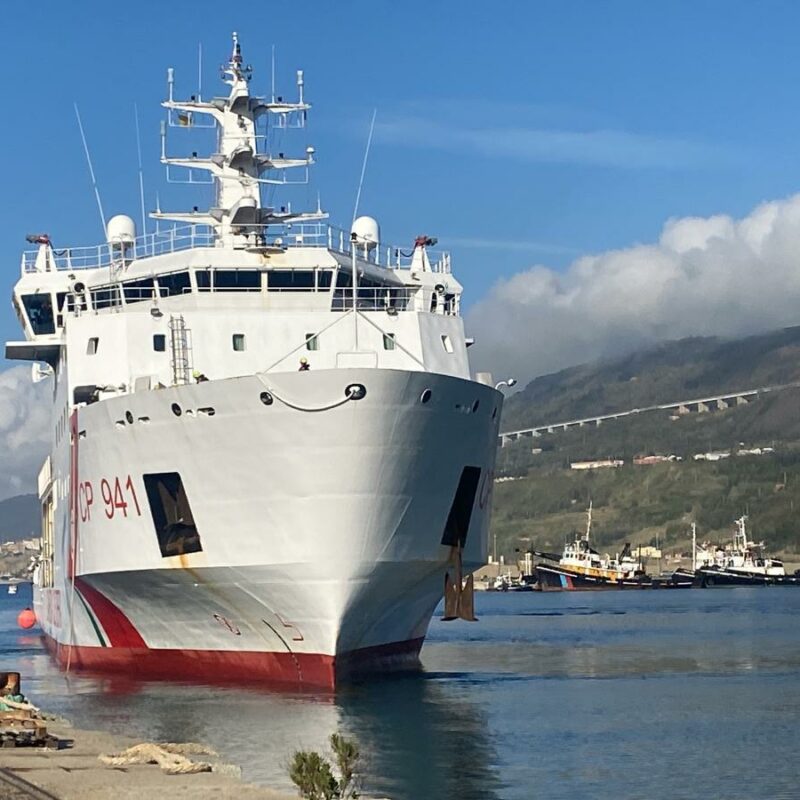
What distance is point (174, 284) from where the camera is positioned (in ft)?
113

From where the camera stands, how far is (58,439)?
129 ft

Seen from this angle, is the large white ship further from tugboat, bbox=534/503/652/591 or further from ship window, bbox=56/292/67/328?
tugboat, bbox=534/503/652/591

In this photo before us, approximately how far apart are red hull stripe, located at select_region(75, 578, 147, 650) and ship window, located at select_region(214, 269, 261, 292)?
22.7 ft

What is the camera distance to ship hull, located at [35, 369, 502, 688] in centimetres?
2792

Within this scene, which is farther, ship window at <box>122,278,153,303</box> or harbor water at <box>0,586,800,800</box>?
ship window at <box>122,278,153,303</box>

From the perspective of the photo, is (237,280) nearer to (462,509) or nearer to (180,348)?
(180,348)

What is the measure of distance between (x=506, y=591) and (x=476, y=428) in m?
129

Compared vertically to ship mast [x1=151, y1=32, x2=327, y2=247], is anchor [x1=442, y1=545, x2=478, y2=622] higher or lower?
lower

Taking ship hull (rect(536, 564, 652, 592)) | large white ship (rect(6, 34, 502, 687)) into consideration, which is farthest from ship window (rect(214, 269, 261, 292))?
ship hull (rect(536, 564, 652, 592))

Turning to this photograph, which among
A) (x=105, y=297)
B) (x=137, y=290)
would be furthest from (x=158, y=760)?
(x=105, y=297)

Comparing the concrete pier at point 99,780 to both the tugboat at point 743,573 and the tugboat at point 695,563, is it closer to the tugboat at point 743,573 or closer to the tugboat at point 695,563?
the tugboat at point 695,563

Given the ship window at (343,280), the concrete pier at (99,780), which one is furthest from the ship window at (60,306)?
the concrete pier at (99,780)

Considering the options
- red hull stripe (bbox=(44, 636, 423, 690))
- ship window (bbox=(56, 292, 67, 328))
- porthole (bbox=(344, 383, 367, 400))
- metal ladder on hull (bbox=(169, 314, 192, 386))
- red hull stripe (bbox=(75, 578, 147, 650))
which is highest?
ship window (bbox=(56, 292, 67, 328))

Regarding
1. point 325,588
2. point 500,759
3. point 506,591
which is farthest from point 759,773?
point 506,591
